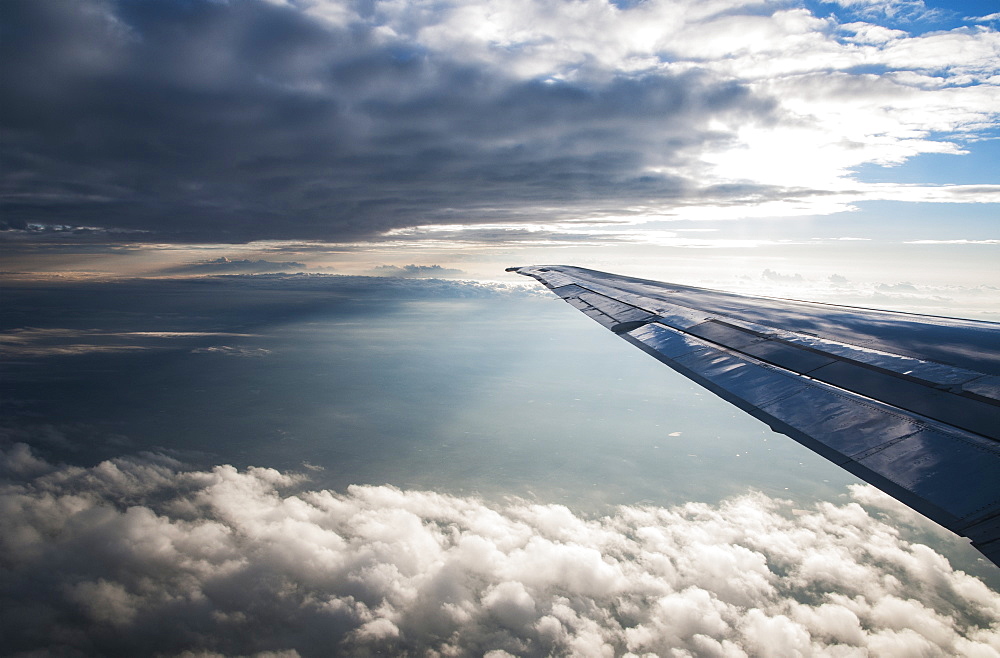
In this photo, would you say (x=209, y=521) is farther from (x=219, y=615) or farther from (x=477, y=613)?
(x=477, y=613)

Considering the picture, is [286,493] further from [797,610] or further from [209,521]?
[797,610]

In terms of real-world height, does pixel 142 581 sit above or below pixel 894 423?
below

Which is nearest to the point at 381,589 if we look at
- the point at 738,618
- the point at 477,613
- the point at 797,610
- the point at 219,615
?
the point at 477,613

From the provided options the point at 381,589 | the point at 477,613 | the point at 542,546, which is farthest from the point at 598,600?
the point at 381,589

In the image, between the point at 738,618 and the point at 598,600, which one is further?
the point at 598,600

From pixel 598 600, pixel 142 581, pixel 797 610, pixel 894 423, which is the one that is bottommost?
pixel 598 600

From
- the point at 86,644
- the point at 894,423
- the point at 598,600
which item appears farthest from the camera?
the point at 598,600

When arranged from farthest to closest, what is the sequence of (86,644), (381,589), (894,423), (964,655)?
(381,589), (86,644), (964,655), (894,423)
